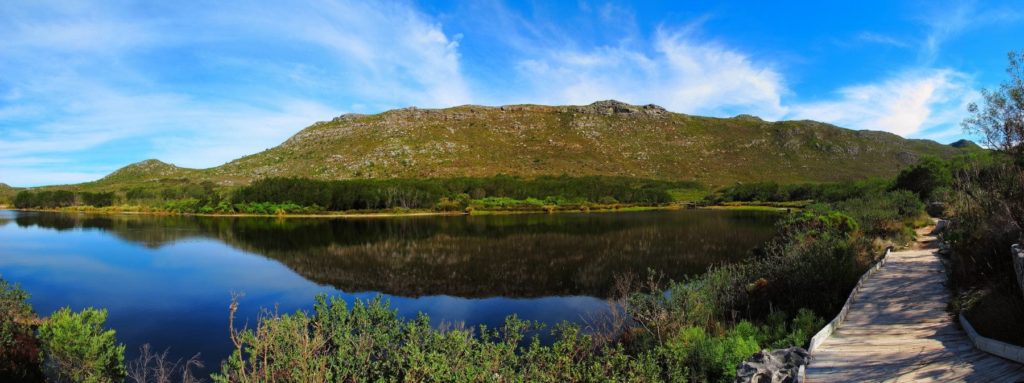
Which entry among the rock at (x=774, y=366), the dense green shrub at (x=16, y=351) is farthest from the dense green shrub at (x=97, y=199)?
the rock at (x=774, y=366)

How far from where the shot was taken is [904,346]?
8.97m

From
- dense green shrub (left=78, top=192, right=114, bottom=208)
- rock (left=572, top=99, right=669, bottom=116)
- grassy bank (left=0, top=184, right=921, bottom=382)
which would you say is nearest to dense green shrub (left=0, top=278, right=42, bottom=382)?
grassy bank (left=0, top=184, right=921, bottom=382)

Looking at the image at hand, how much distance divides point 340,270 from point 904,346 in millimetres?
30343

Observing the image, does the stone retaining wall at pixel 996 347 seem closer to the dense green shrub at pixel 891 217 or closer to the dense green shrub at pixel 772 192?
the dense green shrub at pixel 891 217

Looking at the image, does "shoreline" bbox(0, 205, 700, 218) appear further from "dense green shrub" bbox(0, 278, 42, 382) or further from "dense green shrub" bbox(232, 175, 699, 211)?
"dense green shrub" bbox(0, 278, 42, 382)

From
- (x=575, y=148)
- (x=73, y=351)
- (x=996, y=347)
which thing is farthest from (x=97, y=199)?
(x=996, y=347)

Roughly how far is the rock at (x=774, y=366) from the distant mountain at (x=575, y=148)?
397 ft

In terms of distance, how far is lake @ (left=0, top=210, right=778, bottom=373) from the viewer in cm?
2161

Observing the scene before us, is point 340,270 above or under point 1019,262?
under

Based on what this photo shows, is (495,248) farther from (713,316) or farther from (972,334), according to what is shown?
(972,334)

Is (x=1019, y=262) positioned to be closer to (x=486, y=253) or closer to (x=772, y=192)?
(x=486, y=253)

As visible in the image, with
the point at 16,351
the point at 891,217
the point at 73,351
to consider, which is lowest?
the point at 16,351

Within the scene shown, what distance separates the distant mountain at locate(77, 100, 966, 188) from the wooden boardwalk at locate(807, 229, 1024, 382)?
11876cm

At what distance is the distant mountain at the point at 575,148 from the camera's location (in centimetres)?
13538
